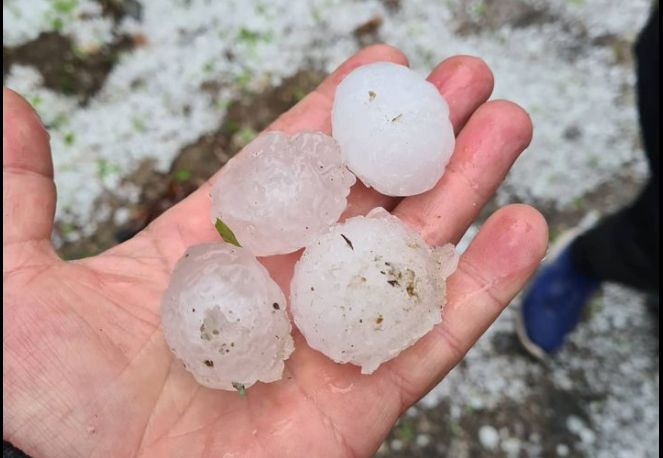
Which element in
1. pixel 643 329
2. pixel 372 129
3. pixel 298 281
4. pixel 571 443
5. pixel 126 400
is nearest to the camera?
pixel 126 400

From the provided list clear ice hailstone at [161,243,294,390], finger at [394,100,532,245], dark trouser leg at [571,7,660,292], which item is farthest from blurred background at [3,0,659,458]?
clear ice hailstone at [161,243,294,390]

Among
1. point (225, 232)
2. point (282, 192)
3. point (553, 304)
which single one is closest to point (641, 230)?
point (553, 304)

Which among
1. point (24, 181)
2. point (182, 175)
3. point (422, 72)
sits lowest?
point (422, 72)

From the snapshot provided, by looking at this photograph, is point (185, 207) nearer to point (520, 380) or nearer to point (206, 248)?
point (206, 248)

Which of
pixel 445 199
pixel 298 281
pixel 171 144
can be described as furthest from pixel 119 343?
pixel 171 144

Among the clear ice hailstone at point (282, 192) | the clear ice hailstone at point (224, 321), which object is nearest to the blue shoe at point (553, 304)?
the clear ice hailstone at point (282, 192)

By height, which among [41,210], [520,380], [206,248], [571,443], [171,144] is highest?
[41,210]

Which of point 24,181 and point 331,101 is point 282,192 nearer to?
point 331,101
